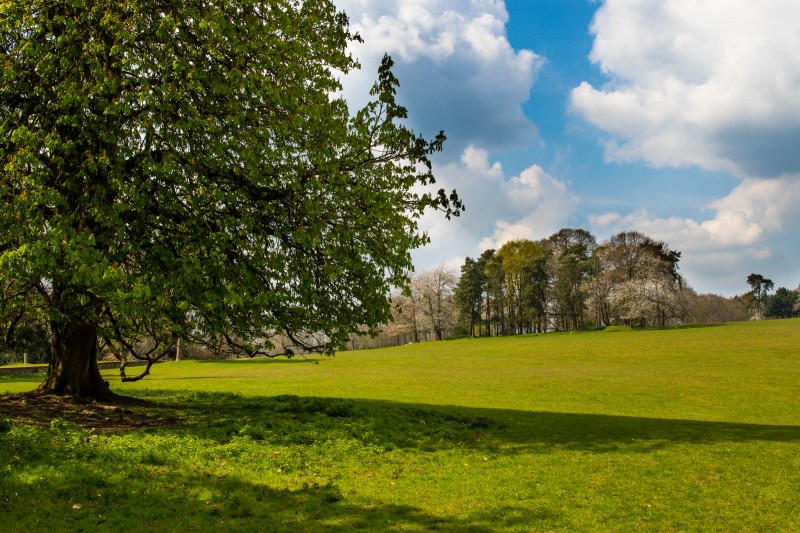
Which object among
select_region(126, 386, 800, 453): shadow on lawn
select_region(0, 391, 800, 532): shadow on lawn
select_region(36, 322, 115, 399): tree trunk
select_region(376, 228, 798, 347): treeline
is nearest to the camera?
select_region(0, 391, 800, 532): shadow on lawn

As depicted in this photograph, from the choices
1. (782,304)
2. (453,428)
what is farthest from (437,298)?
(782,304)

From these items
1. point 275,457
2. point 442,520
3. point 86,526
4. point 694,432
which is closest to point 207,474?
point 275,457

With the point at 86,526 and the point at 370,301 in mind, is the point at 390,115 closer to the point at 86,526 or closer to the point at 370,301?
the point at 370,301

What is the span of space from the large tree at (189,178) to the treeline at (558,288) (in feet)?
230

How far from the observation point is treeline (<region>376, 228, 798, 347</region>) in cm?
9450

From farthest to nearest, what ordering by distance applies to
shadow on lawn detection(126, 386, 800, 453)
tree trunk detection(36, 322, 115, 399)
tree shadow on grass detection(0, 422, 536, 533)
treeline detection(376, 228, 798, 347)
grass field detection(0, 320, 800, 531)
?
treeline detection(376, 228, 798, 347)
tree trunk detection(36, 322, 115, 399)
shadow on lawn detection(126, 386, 800, 453)
grass field detection(0, 320, 800, 531)
tree shadow on grass detection(0, 422, 536, 533)

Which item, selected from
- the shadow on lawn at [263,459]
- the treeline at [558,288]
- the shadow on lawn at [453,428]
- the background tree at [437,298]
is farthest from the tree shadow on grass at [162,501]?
the background tree at [437,298]

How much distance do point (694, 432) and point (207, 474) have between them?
15693mm

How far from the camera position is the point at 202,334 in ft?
59.5

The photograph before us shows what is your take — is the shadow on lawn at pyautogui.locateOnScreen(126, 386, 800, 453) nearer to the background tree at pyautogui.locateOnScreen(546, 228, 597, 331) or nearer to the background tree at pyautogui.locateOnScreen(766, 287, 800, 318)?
the background tree at pyautogui.locateOnScreen(546, 228, 597, 331)

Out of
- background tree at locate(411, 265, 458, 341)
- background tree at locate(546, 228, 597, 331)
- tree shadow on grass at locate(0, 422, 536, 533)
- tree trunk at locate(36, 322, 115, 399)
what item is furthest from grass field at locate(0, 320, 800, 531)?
background tree at locate(411, 265, 458, 341)

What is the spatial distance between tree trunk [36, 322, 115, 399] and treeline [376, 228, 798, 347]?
69.2 meters

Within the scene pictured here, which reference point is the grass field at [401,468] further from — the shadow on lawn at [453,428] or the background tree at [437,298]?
the background tree at [437,298]

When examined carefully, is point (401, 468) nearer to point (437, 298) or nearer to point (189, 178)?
point (189, 178)
